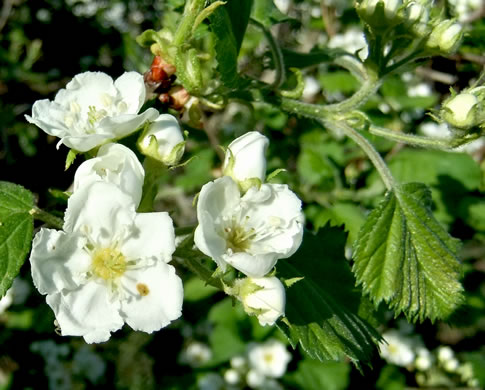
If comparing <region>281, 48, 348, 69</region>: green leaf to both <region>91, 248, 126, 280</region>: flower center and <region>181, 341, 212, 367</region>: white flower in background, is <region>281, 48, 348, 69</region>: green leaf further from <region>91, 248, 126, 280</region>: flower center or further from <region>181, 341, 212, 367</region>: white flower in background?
<region>181, 341, 212, 367</region>: white flower in background

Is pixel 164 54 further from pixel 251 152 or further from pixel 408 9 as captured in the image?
pixel 408 9

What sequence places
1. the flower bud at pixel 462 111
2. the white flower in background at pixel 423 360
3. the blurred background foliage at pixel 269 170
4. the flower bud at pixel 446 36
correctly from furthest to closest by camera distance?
the white flower in background at pixel 423 360
the blurred background foliage at pixel 269 170
the flower bud at pixel 446 36
the flower bud at pixel 462 111

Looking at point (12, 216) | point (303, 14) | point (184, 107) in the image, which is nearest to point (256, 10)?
point (184, 107)

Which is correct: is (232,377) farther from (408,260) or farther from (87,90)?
(87,90)

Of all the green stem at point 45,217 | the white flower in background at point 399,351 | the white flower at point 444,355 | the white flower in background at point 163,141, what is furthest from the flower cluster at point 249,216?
the white flower at point 444,355

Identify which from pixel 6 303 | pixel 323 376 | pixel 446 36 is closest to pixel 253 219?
pixel 446 36

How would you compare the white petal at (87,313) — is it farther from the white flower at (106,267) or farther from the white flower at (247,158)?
the white flower at (247,158)
